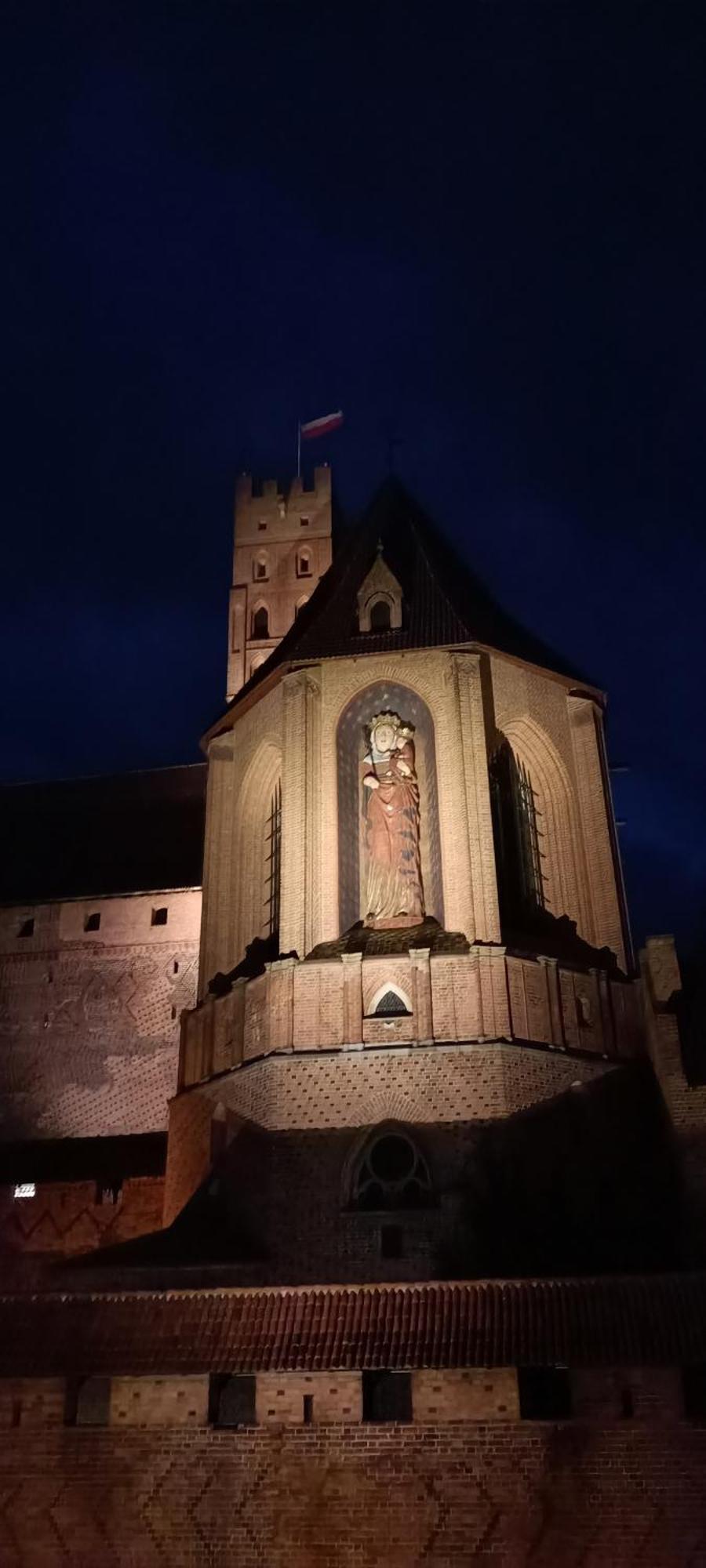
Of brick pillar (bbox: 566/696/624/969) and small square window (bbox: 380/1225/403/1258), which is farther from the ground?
brick pillar (bbox: 566/696/624/969)

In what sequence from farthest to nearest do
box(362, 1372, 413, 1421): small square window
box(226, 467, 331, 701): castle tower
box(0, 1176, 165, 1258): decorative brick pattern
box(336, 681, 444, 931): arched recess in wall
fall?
1. box(226, 467, 331, 701): castle tower
2. box(0, 1176, 165, 1258): decorative brick pattern
3. box(336, 681, 444, 931): arched recess in wall
4. box(362, 1372, 413, 1421): small square window

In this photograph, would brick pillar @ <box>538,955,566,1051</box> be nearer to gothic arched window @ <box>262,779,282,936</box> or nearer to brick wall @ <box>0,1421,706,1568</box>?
gothic arched window @ <box>262,779,282,936</box>

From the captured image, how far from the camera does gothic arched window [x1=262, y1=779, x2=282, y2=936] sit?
858 inches

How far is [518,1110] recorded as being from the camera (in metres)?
17.3

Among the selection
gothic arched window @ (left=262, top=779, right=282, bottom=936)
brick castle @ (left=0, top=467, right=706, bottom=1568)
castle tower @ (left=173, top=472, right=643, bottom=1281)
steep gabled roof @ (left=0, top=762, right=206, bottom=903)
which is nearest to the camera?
brick castle @ (left=0, top=467, right=706, bottom=1568)

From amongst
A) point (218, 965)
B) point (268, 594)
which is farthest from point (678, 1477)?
point (268, 594)

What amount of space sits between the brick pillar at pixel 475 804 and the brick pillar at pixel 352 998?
1.77 m

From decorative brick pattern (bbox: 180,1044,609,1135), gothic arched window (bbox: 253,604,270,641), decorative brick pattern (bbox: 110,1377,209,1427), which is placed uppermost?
gothic arched window (bbox: 253,604,270,641)

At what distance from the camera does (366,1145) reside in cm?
1731

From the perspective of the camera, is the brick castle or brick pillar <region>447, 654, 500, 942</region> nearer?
the brick castle

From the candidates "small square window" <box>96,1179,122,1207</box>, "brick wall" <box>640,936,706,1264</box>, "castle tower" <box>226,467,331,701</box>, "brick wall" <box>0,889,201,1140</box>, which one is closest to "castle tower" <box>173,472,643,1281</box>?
"brick wall" <box>640,936,706,1264</box>

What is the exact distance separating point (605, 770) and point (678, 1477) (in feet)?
40.9

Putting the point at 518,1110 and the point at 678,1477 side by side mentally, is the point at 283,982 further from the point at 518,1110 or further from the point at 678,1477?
the point at 678,1477

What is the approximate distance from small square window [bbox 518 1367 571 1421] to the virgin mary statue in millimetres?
7255
